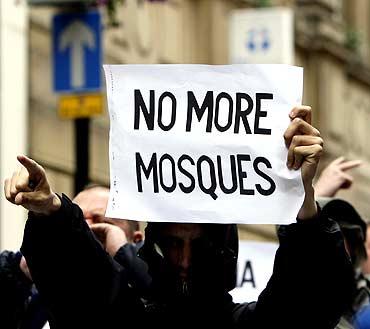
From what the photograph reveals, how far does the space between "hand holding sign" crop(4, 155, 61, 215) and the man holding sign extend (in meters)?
0.02

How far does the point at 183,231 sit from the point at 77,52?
661cm

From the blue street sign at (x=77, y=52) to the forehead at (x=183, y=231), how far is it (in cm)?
627

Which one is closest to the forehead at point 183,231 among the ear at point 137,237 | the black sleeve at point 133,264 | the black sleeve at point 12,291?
the black sleeve at point 133,264

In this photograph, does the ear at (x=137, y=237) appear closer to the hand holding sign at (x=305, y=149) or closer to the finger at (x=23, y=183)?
the hand holding sign at (x=305, y=149)

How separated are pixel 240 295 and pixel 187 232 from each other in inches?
62.6

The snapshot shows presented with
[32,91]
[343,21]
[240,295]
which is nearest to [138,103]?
[240,295]

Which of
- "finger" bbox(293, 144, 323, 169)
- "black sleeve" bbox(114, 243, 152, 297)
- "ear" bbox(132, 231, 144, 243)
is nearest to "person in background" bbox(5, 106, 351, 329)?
"finger" bbox(293, 144, 323, 169)

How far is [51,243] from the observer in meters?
4.31

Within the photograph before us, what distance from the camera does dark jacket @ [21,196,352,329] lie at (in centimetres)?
432

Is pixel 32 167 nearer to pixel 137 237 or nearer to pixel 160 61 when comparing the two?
pixel 137 237

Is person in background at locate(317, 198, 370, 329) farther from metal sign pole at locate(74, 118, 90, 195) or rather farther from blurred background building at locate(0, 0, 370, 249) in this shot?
blurred background building at locate(0, 0, 370, 249)

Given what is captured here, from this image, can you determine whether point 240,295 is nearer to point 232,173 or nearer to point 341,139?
point 232,173

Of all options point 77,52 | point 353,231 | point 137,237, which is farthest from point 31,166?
point 77,52

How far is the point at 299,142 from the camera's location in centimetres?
432
